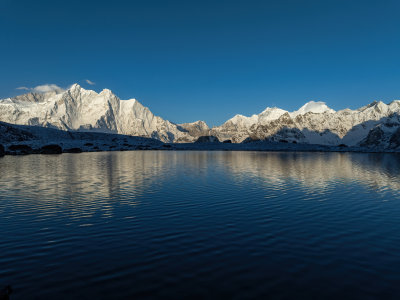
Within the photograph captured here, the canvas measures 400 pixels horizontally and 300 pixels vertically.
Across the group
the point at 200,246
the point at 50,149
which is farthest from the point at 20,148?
the point at 200,246

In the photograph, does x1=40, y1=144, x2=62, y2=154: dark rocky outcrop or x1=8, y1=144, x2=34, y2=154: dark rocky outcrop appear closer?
x1=8, y1=144, x2=34, y2=154: dark rocky outcrop

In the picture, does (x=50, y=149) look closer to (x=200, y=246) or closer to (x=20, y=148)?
(x=20, y=148)

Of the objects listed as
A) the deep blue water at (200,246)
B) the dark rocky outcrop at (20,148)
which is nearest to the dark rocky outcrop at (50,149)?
the dark rocky outcrop at (20,148)

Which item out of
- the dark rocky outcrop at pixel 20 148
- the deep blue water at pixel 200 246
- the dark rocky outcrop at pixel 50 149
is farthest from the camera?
the dark rocky outcrop at pixel 50 149

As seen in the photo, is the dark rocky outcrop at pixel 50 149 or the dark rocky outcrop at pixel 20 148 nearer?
the dark rocky outcrop at pixel 20 148

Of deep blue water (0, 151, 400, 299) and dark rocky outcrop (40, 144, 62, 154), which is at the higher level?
dark rocky outcrop (40, 144, 62, 154)

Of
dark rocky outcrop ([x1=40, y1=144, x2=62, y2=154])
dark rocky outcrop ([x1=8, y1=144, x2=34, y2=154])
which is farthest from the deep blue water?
dark rocky outcrop ([x1=8, y1=144, x2=34, y2=154])

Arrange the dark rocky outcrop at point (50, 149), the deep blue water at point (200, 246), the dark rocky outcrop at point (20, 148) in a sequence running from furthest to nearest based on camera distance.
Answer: the dark rocky outcrop at point (50, 149)
the dark rocky outcrop at point (20, 148)
the deep blue water at point (200, 246)

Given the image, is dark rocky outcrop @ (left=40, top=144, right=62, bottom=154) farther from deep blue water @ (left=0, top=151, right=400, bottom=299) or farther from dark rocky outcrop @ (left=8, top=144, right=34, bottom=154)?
deep blue water @ (left=0, top=151, right=400, bottom=299)

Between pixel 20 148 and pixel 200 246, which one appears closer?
pixel 200 246

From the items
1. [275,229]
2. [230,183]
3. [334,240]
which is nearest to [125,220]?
[275,229]

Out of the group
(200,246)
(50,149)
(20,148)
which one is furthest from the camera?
(50,149)

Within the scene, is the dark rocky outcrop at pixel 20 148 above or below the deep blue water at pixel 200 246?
above

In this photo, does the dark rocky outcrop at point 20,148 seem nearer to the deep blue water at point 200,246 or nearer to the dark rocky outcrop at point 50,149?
the dark rocky outcrop at point 50,149
